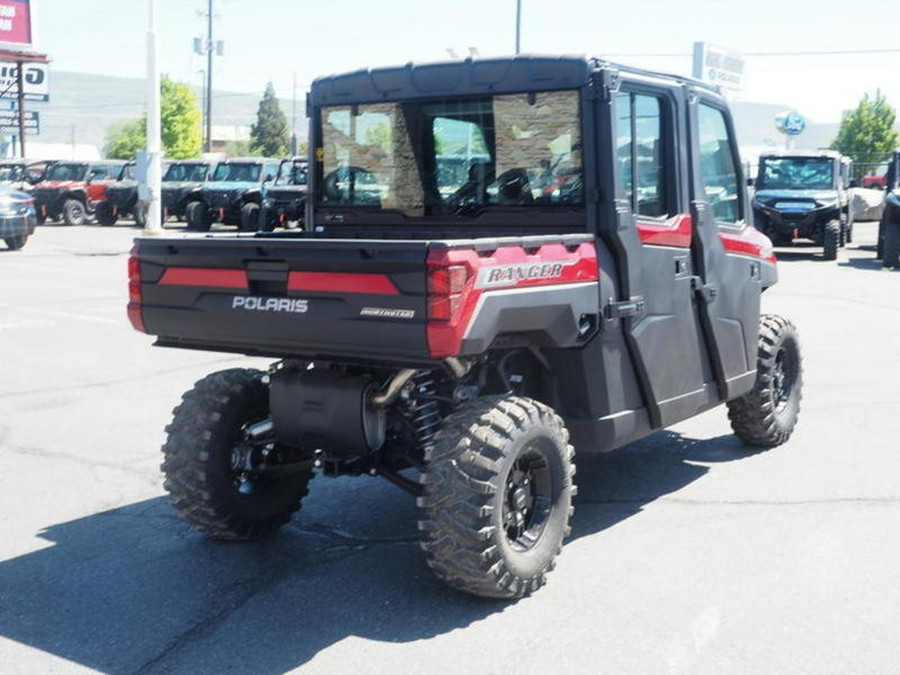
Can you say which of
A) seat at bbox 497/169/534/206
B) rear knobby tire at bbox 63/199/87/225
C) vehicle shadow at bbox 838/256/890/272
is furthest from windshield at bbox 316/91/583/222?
rear knobby tire at bbox 63/199/87/225

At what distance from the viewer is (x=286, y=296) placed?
4.52 metres

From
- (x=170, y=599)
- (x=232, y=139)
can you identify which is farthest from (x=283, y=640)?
(x=232, y=139)

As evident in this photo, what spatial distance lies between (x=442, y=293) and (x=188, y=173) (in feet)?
93.2

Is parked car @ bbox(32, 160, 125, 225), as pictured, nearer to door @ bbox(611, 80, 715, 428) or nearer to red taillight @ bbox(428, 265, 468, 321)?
door @ bbox(611, 80, 715, 428)

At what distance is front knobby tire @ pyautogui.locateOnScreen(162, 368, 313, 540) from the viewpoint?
5121 millimetres

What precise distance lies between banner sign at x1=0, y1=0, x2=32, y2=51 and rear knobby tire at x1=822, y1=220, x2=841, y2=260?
4303 centimetres

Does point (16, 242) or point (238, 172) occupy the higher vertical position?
point (238, 172)

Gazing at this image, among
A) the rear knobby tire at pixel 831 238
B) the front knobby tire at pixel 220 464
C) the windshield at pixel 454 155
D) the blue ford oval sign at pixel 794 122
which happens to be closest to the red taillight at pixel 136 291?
the front knobby tire at pixel 220 464

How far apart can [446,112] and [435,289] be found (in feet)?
5.84

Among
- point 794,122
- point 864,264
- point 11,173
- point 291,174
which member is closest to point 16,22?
point 11,173

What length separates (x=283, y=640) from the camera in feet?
13.9

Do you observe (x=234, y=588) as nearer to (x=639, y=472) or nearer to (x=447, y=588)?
(x=447, y=588)

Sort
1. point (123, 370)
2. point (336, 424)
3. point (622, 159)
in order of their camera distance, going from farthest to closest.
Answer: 1. point (123, 370)
2. point (622, 159)
3. point (336, 424)

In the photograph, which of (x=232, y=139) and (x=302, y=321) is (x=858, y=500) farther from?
(x=232, y=139)
